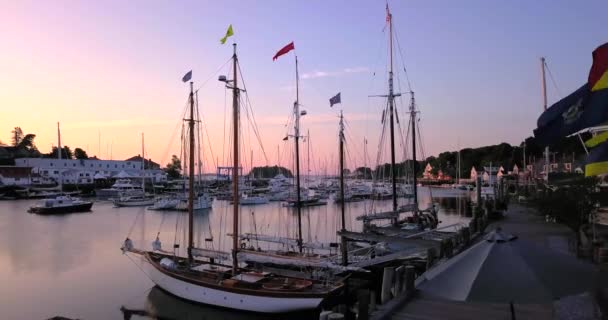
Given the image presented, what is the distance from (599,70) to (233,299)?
16631 millimetres

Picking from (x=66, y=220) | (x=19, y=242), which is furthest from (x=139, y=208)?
(x=19, y=242)

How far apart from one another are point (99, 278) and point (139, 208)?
64.2 m

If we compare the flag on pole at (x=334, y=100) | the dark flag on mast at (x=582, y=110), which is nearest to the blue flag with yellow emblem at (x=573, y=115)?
the dark flag on mast at (x=582, y=110)

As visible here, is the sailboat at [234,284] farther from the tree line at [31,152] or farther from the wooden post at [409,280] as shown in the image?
the tree line at [31,152]

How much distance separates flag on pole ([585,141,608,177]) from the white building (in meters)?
135

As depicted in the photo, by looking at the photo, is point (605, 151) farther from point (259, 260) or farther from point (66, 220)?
point (66, 220)

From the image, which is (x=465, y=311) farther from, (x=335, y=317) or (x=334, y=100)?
(x=334, y=100)

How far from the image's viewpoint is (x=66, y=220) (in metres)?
68.2

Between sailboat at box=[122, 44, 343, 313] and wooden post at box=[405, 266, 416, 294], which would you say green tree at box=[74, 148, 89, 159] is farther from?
wooden post at box=[405, 266, 416, 294]

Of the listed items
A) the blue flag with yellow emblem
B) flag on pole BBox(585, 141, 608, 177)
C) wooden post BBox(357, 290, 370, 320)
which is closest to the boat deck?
wooden post BBox(357, 290, 370, 320)

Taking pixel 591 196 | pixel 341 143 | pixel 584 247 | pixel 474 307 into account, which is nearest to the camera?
pixel 474 307

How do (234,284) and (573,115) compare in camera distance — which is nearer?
(573,115)

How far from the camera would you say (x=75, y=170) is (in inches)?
5861

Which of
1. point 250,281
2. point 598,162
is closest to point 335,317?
point 598,162
